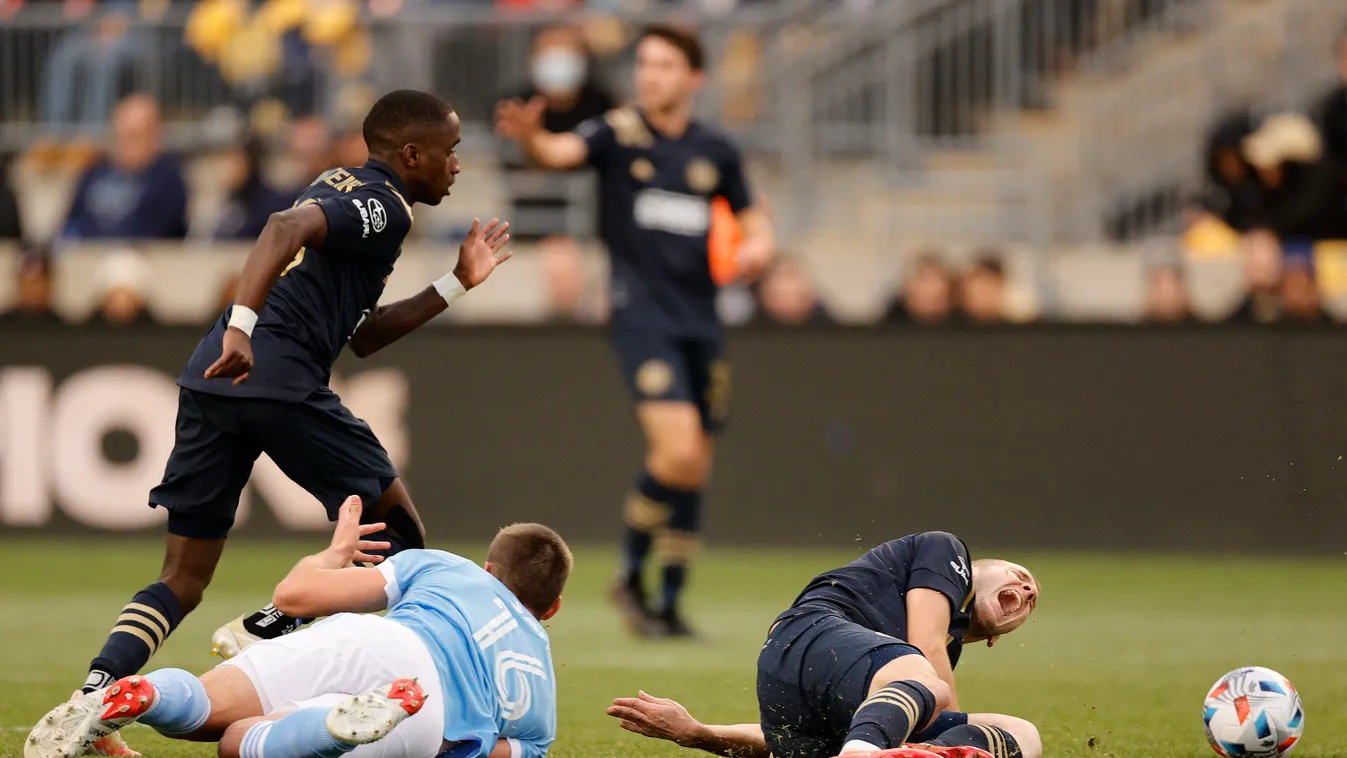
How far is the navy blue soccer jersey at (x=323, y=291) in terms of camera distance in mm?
5840

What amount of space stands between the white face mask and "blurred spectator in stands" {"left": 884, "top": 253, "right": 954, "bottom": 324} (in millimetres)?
2801

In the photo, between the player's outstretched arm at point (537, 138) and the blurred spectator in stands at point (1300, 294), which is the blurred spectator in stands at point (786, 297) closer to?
the blurred spectator in stands at point (1300, 294)

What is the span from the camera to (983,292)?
514 inches

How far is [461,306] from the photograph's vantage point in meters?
14.0

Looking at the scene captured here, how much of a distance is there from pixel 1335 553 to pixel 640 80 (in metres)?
5.67

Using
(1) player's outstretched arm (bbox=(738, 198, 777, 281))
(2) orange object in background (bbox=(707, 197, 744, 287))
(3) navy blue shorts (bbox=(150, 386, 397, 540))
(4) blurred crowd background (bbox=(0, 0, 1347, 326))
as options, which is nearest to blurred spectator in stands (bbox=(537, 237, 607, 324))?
(4) blurred crowd background (bbox=(0, 0, 1347, 326))

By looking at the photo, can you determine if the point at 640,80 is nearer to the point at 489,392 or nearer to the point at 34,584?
the point at 489,392

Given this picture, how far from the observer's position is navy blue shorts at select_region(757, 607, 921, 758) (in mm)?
5078

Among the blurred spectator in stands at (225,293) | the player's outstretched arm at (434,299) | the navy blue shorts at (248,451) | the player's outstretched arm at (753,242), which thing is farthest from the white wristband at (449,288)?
the blurred spectator in stands at (225,293)

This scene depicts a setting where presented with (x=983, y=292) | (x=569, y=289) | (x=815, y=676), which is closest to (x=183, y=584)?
(x=815, y=676)

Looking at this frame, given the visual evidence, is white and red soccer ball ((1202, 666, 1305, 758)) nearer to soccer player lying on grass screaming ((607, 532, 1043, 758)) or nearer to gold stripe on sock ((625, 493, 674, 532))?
Answer: soccer player lying on grass screaming ((607, 532, 1043, 758))

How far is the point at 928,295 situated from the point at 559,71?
3.20 metres

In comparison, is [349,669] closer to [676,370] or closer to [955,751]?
[955,751]

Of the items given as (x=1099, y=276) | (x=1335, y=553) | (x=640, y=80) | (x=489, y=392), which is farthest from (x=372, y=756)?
(x=1099, y=276)
